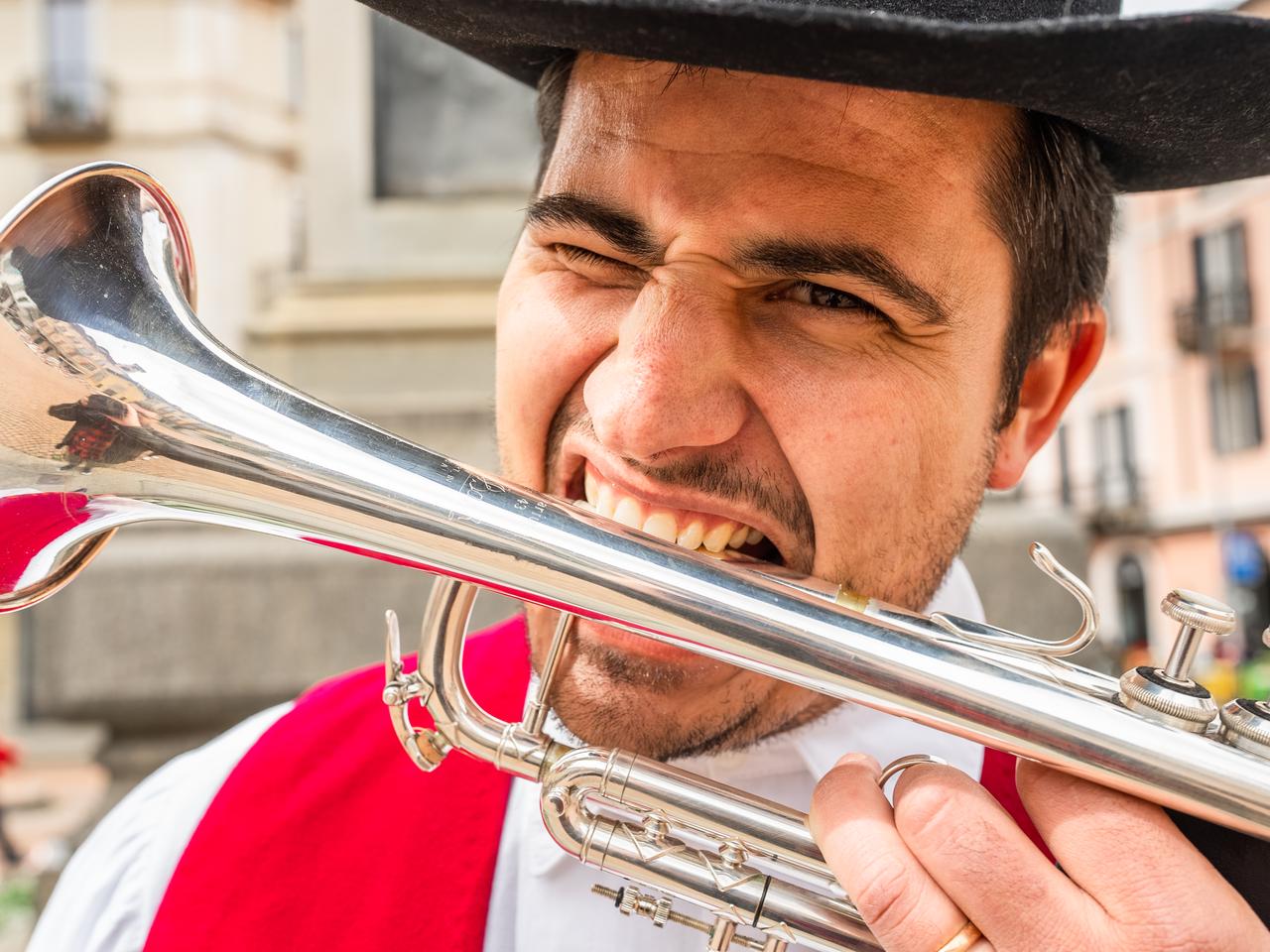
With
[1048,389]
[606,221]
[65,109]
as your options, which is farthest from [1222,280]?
[606,221]

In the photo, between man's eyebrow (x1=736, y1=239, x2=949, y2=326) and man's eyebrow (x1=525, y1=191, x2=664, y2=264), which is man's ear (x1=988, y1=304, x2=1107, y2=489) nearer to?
man's eyebrow (x1=736, y1=239, x2=949, y2=326)

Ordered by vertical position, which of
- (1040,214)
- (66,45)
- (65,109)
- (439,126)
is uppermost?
(66,45)

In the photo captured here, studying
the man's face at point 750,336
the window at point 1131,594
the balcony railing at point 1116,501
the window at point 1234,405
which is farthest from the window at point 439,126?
the window at point 1131,594

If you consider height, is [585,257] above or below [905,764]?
above

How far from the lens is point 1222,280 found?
83.7 ft

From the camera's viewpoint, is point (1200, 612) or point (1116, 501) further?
point (1116, 501)

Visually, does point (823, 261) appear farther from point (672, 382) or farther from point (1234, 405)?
point (1234, 405)

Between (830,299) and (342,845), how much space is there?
1026 millimetres

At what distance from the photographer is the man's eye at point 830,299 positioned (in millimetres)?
Result: 1335

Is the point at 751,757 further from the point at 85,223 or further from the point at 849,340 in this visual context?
the point at 85,223

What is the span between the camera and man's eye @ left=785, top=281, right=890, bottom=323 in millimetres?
1335

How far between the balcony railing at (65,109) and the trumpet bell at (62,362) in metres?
23.8

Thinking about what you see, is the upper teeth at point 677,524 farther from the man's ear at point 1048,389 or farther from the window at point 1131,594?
the window at point 1131,594

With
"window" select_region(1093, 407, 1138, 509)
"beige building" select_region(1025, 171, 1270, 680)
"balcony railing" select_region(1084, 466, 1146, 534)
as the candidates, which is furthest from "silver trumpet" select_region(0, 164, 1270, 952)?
"balcony railing" select_region(1084, 466, 1146, 534)
